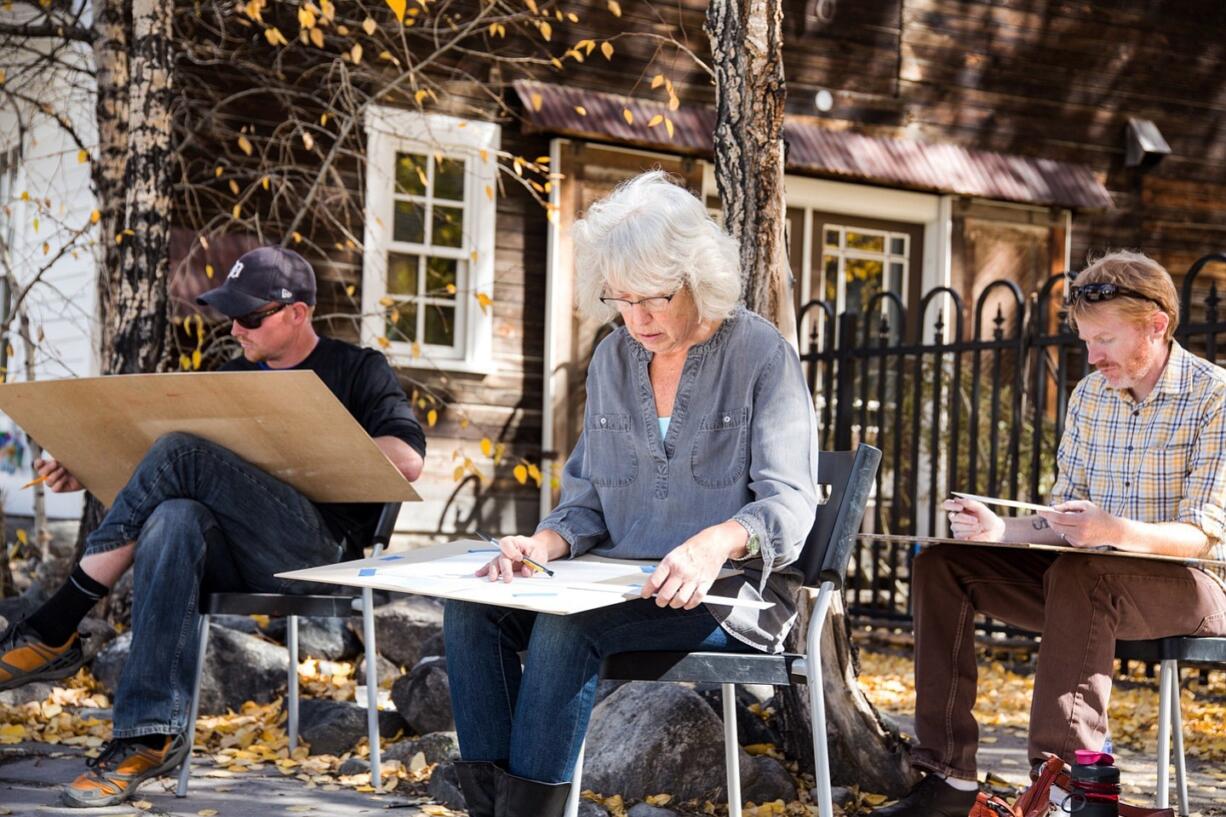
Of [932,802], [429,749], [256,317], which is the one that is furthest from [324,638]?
[932,802]

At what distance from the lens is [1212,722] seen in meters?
5.21

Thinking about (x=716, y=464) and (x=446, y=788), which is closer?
(x=716, y=464)

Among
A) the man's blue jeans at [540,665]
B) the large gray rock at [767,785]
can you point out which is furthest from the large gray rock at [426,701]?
the man's blue jeans at [540,665]

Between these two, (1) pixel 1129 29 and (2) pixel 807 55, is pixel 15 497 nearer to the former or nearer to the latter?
(2) pixel 807 55

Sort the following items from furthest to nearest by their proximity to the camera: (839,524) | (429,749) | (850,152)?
(850,152) → (429,749) → (839,524)

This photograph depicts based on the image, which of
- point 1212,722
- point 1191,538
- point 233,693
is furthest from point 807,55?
point 1191,538

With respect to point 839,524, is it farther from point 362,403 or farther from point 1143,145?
point 1143,145

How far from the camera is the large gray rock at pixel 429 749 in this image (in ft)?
13.1

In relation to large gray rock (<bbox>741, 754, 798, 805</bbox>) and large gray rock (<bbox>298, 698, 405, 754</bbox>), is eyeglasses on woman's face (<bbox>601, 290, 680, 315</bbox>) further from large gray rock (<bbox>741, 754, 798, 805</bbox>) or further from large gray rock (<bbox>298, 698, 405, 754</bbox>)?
large gray rock (<bbox>298, 698, 405, 754</bbox>)

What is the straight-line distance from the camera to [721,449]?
108 inches

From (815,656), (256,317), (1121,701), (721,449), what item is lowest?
(1121,701)

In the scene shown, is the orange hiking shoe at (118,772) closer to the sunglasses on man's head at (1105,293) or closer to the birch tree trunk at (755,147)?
the birch tree trunk at (755,147)

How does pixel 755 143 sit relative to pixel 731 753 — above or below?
above

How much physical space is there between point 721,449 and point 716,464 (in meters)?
0.03
